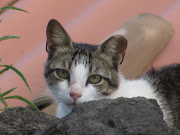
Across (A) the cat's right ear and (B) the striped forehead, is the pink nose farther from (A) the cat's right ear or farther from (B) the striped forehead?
(A) the cat's right ear

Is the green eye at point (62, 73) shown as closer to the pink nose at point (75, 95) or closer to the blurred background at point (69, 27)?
the pink nose at point (75, 95)

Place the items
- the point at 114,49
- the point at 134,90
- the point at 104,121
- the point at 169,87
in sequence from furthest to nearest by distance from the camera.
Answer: the point at 169,87 < the point at 134,90 < the point at 114,49 < the point at 104,121

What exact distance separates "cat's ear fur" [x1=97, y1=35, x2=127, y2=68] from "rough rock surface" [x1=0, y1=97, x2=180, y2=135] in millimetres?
696

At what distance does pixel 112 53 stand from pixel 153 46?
950 mm

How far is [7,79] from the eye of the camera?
2.77 meters

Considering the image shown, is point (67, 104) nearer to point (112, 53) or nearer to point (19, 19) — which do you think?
point (112, 53)

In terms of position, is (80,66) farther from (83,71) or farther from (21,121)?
(21,121)

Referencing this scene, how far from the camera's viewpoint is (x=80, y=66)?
83.5 inches

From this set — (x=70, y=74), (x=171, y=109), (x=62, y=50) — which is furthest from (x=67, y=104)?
(x=171, y=109)

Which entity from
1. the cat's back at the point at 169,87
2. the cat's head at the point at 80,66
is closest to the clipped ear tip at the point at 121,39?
the cat's head at the point at 80,66

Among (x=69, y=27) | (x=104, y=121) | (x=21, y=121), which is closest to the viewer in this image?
(x=104, y=121)

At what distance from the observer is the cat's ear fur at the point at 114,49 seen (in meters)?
2.17

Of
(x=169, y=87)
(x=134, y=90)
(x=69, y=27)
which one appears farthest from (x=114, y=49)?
(x=69, y=27)

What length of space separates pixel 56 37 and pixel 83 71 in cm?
27
